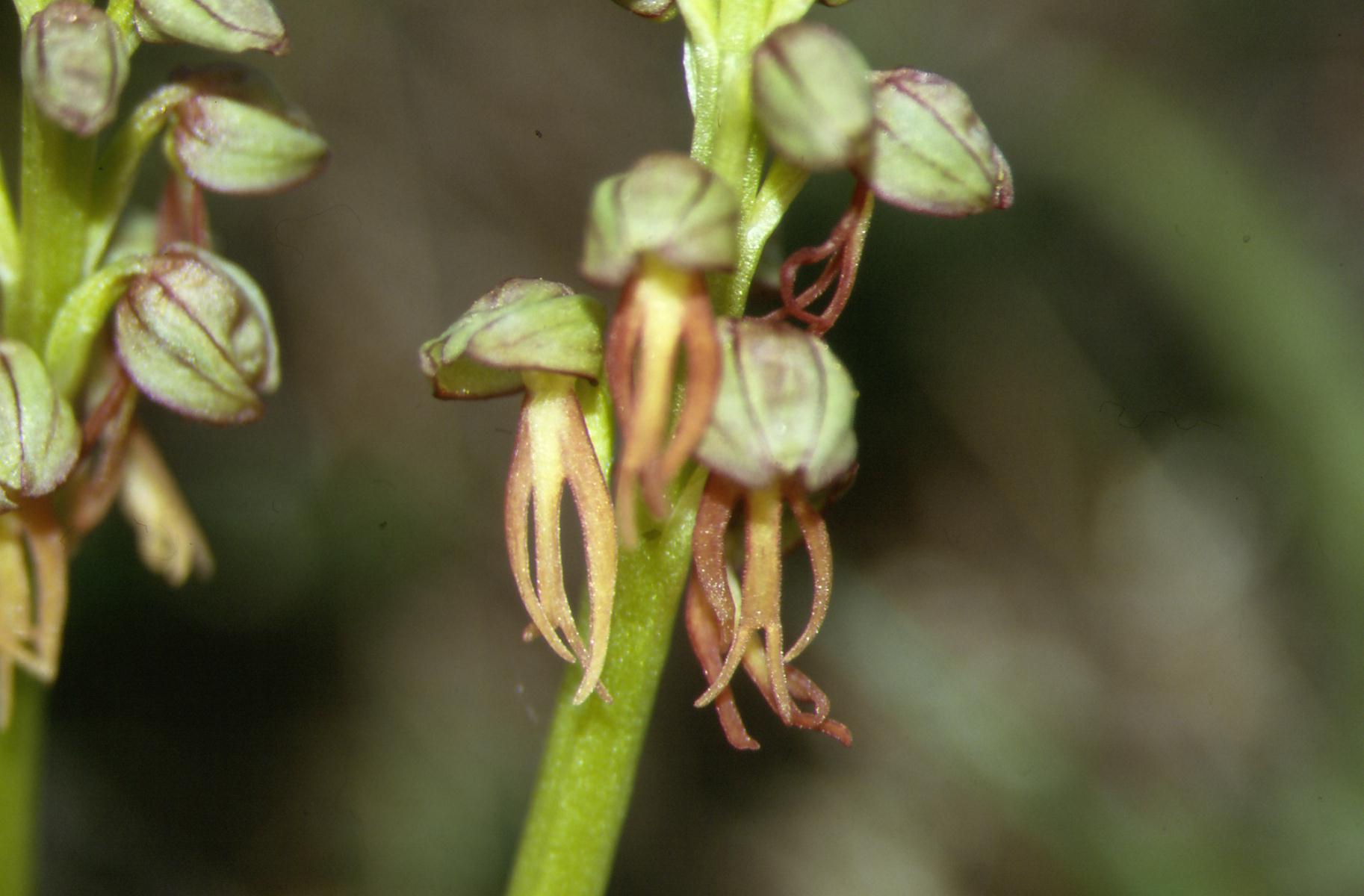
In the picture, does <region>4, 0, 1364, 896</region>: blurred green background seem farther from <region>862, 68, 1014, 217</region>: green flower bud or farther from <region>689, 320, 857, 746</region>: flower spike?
<region>862, 68, 1014, 217</region>: green flower bud

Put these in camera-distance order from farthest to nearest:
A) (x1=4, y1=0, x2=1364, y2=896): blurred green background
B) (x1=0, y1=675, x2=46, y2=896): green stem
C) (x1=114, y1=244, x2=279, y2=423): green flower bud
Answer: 1. (x1=4, y1=0, x2=1364, y2=896): blurred green background
2. (x1=0, y1=675, x2=46, y2=896): green stem
3. (x1=114, y1=244, x2=279, y2=423): green flower bud

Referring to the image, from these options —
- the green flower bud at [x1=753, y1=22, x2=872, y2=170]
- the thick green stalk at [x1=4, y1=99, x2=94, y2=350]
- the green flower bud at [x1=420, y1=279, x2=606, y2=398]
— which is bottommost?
the thick green stalk at [x1=4, y1=99, x2=94, y2=350]

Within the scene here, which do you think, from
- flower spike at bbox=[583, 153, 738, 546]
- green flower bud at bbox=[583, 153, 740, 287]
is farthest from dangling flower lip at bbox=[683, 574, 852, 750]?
green flower bud at bbox=[583, 153, 740, 287]

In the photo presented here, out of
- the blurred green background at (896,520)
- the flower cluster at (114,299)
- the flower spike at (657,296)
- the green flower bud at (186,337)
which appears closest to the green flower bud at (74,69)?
the flower cluster at (114,299)

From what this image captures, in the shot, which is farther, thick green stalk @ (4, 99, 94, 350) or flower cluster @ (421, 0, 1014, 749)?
thick green stalk @ (4, 99, 94, 350)

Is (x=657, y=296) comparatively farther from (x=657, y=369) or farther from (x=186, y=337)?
(x=186, y=337)

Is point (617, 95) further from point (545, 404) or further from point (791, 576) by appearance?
point (545, 404)

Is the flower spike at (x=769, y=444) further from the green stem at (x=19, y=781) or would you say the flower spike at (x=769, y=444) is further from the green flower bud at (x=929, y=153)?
the green stem at (x=19, y=781)

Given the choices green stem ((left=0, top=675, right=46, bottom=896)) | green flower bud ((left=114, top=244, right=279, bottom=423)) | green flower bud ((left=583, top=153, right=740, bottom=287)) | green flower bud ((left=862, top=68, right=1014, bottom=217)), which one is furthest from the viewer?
green stem ((left=0, top=675, right=46, bottom=896))
